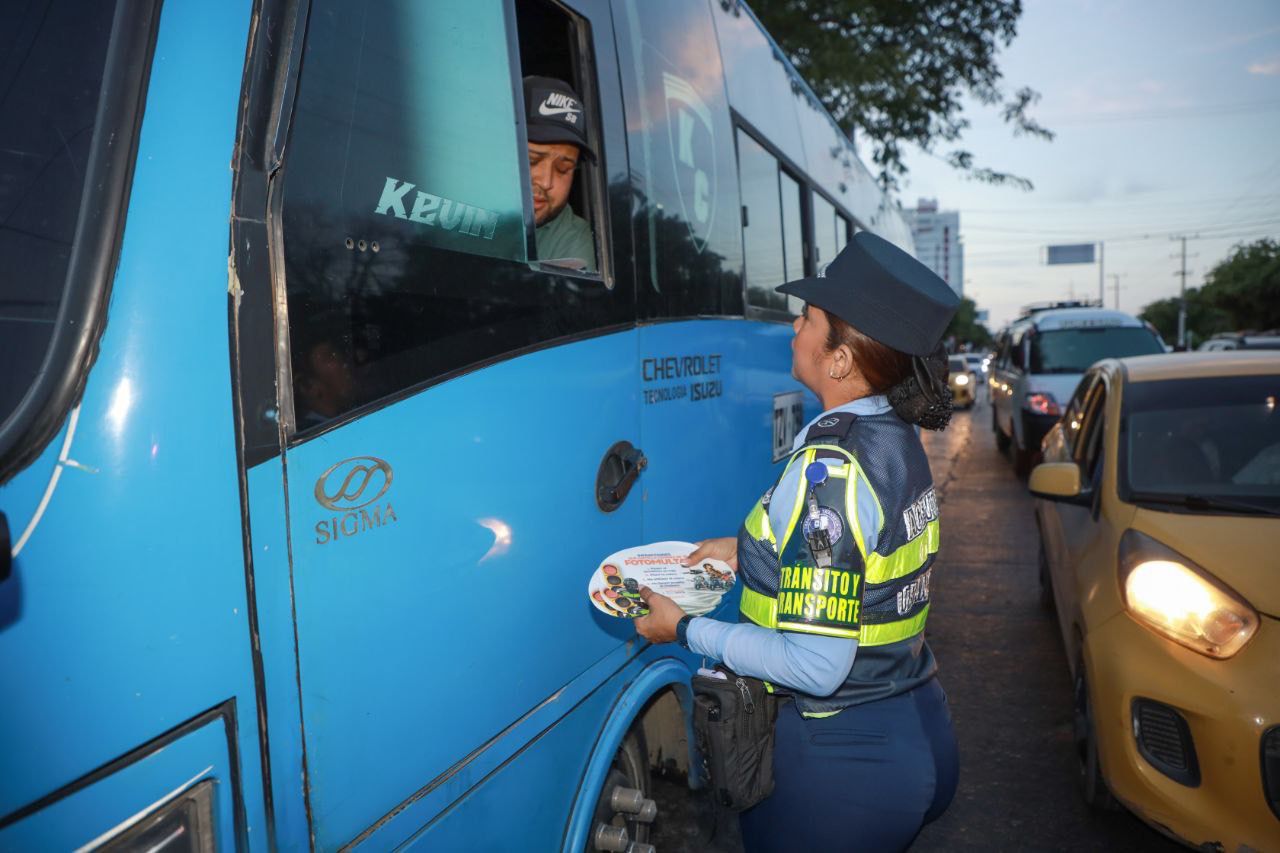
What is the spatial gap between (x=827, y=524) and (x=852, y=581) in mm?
110

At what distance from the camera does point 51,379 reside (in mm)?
1102

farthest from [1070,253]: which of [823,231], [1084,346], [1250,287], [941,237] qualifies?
[823,231]

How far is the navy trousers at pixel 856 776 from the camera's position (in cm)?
179

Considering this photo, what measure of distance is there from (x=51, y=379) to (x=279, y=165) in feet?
1.49

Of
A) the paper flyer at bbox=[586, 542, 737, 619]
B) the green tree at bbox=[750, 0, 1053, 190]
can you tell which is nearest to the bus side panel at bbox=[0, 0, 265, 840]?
the paper flyer at bbox=[586, 542, 737, 619]

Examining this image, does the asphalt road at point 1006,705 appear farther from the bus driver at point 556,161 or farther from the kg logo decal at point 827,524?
the bus driver at point 556,161

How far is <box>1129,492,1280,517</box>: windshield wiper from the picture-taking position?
342 cm

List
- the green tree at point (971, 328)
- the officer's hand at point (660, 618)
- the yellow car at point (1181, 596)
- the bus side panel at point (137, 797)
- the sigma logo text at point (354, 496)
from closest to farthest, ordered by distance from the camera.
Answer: the bus side panel at point (137, 797), the sigma logo text at point (354, 496), the officer's hand at point (660, 618), the yellow car at point (1181, 596), the green tree at point (971, 328)

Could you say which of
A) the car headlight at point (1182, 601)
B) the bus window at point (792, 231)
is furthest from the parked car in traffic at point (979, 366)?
the car headlight at point (1182, 601)

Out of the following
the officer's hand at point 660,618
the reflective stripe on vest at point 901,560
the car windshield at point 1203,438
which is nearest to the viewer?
the reflective stripe on vest at point 901,560

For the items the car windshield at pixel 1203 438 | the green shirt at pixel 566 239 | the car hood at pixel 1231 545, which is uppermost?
the green shirt at pixel 566 239

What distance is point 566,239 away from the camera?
2365 millimetres

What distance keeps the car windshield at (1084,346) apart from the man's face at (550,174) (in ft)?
34.3

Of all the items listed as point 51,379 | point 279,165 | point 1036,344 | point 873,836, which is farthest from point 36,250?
point 1036,344
